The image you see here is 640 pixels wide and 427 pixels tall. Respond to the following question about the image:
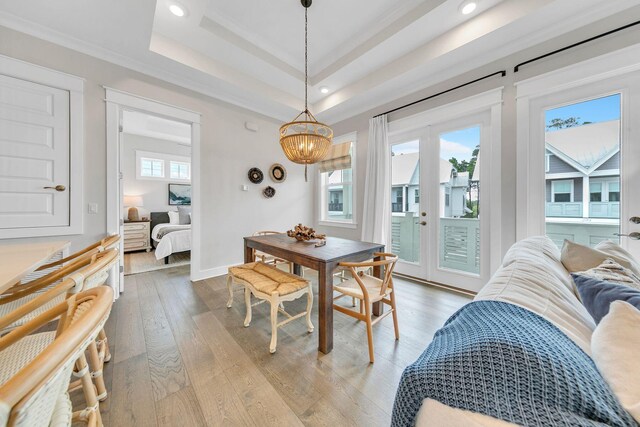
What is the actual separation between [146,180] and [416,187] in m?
6.31

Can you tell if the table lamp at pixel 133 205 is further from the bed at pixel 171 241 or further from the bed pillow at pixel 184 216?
the bed at pixel 171 241

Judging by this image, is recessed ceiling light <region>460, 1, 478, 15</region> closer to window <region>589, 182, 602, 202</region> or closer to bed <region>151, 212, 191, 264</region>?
window <region>589, 182, 602, 202</region>

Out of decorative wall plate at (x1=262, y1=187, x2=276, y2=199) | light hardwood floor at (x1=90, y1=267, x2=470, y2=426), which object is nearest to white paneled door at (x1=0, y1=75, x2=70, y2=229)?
light hardwood floor at (x1=90, y1=267, x2=470, y2=426)

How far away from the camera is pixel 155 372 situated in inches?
60.1

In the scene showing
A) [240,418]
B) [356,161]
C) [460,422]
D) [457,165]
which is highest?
[356,161]

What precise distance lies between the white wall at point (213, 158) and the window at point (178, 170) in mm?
3669

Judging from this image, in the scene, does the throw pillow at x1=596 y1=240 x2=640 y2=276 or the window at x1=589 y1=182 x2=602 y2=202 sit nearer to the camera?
the throw pillow at x1=596 y1=240 x2=640 y2=276

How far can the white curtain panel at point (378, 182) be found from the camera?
347cm

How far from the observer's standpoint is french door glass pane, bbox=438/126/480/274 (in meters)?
2.76

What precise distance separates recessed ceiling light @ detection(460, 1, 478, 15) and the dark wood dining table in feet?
7.82

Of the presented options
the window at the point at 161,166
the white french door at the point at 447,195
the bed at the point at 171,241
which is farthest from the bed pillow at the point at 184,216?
the white french door at the point at 447,195

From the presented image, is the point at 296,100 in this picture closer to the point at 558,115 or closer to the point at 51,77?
the point at 51,77

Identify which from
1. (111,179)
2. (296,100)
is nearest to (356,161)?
(296,100)

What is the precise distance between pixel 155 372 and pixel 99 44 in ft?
10.6
